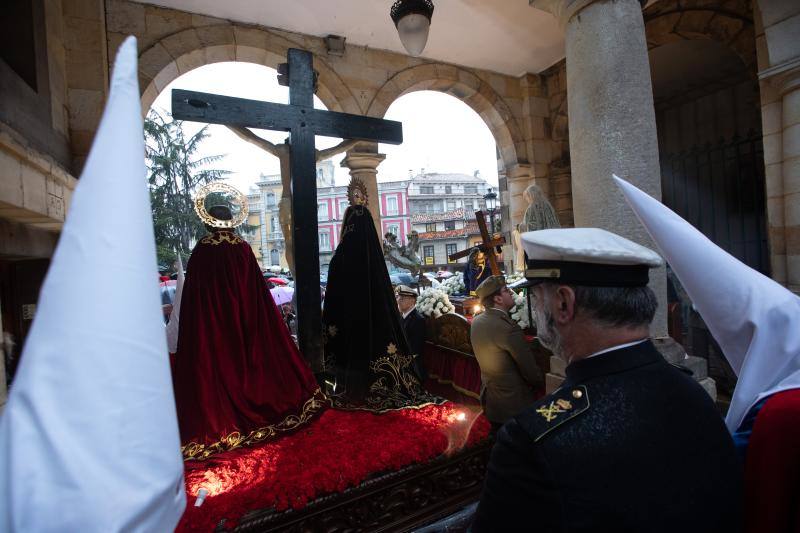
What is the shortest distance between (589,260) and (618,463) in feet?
1.65

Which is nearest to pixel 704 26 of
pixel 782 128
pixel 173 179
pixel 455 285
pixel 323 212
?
pixel 782 128

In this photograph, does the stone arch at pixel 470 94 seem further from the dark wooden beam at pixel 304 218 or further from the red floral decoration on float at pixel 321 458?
the red floral decoration on float at pixel 321 458

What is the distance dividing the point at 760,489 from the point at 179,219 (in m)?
21.6

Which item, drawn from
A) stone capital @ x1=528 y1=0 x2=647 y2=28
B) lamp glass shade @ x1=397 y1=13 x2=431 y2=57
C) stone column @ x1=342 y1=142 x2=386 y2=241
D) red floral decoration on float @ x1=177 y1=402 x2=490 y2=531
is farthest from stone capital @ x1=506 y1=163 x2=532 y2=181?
red floral decoration on float @ x1=177 y1=402 x2=490 y2=531

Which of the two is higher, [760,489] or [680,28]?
[680,28]

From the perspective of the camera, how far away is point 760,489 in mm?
971

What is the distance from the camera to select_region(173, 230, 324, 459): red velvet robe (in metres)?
2.39

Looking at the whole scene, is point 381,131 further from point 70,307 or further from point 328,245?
point 328,245

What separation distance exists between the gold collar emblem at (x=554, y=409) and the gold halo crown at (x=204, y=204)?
2.33 metres

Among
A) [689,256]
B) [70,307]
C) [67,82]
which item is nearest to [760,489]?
[689,256]

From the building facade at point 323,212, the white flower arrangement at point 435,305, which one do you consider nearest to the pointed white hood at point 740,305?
the white flower arrangement at point 435,305

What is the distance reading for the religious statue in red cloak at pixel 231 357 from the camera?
2.40m

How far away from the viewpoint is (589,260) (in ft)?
3.68

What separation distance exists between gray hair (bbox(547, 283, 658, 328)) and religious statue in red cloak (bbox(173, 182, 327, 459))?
6.62 feet
